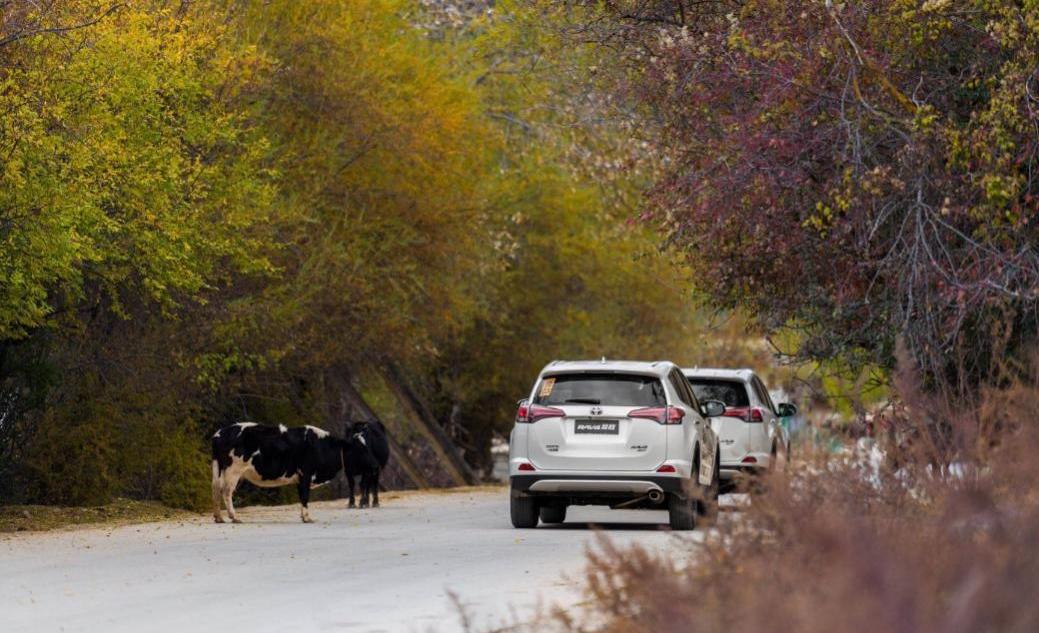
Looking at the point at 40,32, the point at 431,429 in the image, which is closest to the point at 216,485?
the point at 40,32

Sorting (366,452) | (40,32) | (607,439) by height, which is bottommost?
(366,452)

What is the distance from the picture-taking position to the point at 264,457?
24.2 m

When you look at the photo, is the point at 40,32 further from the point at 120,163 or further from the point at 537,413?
the point at 537,413

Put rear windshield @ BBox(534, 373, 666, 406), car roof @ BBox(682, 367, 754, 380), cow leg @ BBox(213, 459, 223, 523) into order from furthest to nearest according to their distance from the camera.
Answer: car roof @ BBox(682, 367, 754, 380)
cow leg @ BBox(213, 459, 223, 523)
rear windshield @ BBox(534, 373, 666, 406)

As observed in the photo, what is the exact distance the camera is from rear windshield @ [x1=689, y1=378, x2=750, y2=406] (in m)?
27.5

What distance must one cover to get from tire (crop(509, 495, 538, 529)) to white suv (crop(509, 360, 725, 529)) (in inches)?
9.9

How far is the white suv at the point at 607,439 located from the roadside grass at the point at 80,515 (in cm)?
589

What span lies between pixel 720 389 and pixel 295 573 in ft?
40.1

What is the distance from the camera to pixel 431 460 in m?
48.6

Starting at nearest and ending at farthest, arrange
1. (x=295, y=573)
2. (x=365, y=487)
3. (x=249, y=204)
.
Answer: (x=295, y=573)
(x=365, y=487)
(x=249, y=204)

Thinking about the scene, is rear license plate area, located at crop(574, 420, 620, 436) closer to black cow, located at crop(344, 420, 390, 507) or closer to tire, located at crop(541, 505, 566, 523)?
tire, located at crop(541, 505, 566, 523)

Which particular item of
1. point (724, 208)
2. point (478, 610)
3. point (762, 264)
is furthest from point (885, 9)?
point (478, 610)

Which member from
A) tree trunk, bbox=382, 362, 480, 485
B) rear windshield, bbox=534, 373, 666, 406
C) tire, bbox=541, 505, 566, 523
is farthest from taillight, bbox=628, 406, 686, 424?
tree trunk, bbox=382, 362, 480, 485

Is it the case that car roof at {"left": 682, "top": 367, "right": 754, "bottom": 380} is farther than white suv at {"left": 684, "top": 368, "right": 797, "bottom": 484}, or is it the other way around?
car roof at {"left": 682, "top": 367, "right": 754, "bottom": 380}
